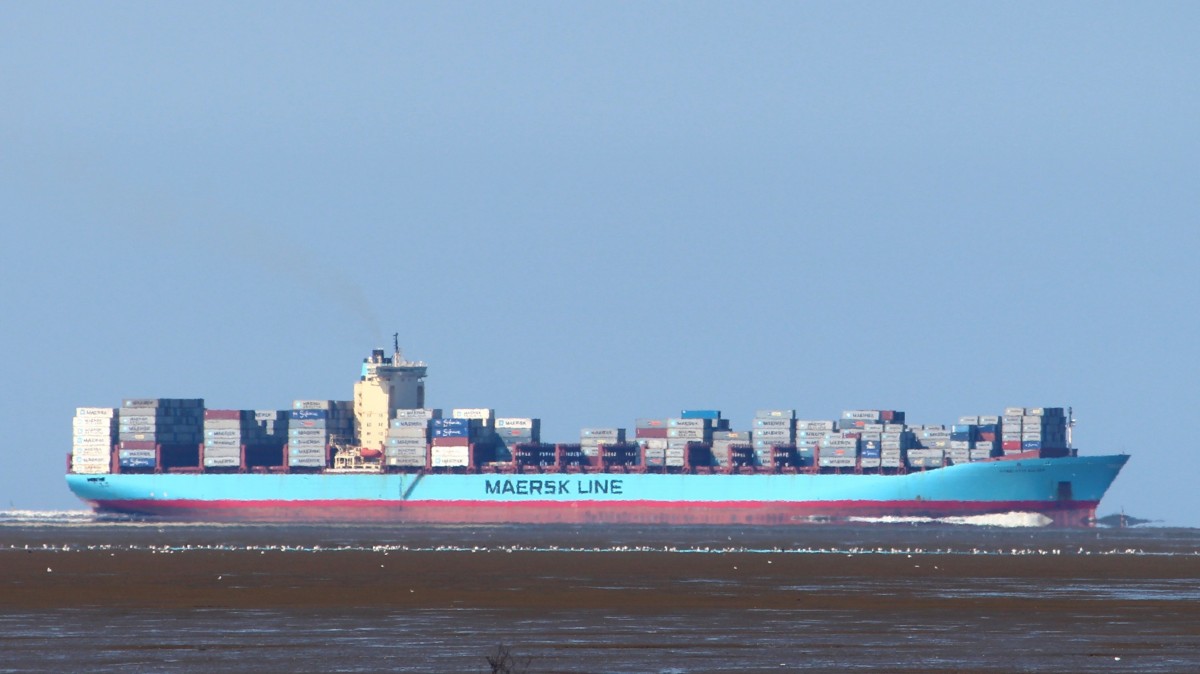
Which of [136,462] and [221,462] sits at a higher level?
[221,462]

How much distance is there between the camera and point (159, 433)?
120375mm

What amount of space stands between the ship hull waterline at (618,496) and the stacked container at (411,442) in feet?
4.02

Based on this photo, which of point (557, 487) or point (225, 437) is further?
point (225, 437)

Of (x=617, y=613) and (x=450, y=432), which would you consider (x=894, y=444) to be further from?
(x=617, y=613)

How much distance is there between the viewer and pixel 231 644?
2617 centimetres

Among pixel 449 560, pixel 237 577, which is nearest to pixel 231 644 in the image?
pixel 237 577

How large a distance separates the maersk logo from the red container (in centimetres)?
430

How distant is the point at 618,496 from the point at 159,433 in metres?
27.5

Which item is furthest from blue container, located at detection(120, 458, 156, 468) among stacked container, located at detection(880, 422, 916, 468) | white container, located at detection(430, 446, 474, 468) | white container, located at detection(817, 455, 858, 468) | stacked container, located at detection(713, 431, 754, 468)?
stacked container, located at detection(880, 422, 916, 468)

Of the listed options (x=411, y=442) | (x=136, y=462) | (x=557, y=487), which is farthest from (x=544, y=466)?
(x=136, y=462)

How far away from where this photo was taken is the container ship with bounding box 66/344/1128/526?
10925cm

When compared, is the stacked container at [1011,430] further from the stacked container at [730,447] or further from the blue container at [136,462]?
the blue container at [136,462]

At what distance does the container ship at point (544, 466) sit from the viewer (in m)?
109

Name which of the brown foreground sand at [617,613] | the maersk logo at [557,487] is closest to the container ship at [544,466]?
the maersk logo at [557,487]
